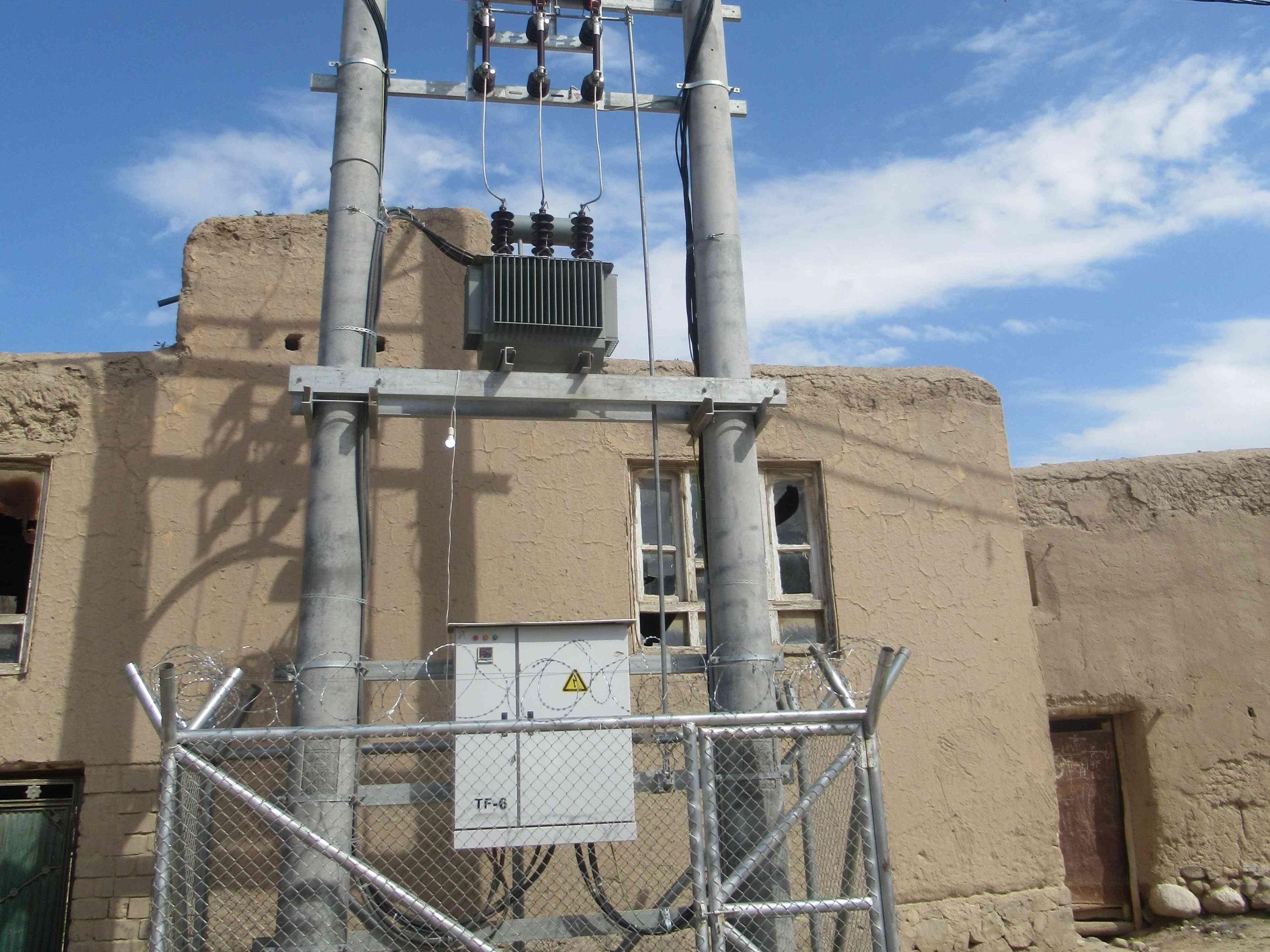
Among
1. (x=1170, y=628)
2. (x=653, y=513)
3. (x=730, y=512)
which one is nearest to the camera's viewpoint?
(x=730, y=512)

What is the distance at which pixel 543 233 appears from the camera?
6.03 m

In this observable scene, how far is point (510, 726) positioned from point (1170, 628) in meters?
6.63

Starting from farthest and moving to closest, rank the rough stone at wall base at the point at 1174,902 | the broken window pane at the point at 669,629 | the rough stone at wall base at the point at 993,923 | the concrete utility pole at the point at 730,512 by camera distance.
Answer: the rough stone at wall base at the point at 1174,902
the broken window pane at the point at 669,629
the rough stone at wall base at the point at 993,923
the concrete utility pole at the point at 730,512

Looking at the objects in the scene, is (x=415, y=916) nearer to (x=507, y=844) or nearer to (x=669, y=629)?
(x=507, y=844)

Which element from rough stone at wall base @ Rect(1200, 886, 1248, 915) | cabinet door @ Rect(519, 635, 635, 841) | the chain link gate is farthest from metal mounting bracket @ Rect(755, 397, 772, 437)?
rough stone at wall base @ Rect(1200, 886, 1248, 915)

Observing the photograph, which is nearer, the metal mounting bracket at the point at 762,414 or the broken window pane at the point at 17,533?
the metal mounting bracket at the point at 762,414

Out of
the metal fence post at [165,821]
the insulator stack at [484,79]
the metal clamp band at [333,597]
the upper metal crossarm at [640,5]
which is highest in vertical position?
the upper metal crossarm at [640,5]

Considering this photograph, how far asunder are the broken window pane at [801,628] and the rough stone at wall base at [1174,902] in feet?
11.3

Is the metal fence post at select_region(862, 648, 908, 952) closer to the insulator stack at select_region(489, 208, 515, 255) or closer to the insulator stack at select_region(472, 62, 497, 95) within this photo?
the insulator stack at select_region(489, 208, 515, 255)

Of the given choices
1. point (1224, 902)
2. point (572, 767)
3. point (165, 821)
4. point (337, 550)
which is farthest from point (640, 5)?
point (1224, 902)

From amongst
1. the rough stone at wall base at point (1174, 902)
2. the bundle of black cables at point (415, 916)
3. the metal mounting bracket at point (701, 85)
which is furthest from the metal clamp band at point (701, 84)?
the rough stone at wall base at point (1174, 902)

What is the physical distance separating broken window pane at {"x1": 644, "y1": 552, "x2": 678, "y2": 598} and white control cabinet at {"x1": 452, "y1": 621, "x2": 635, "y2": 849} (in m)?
2.34

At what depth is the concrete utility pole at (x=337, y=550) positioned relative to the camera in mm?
4625

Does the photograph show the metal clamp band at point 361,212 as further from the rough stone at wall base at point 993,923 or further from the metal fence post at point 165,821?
the rough stone at wall base at point 993,923
